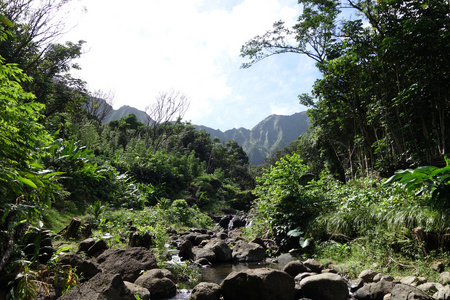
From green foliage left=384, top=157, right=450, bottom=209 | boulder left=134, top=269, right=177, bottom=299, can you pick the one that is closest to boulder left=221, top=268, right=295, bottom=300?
boulder left=134, top=269, right=177, bottom=299

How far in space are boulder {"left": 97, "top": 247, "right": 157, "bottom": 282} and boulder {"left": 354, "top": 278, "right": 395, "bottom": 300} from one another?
10.5 ft

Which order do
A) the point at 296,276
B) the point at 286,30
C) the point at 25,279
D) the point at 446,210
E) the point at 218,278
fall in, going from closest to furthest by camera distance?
the point at 25,279
the point at 446,210
the point at 296,276
the point at 218,278
the point at 286,30

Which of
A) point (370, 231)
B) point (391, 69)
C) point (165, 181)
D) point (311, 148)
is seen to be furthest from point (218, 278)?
point (311, 148)

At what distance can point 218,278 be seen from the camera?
202 inches

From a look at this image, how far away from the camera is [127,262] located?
14.4 ft

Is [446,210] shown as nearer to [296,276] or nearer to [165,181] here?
[296,276]

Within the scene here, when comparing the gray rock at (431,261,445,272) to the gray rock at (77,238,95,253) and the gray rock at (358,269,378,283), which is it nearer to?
the gray rock at (358,269,378,283)

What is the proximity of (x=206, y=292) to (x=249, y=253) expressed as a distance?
3136 mm

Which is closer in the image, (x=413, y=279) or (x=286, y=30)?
(x=413, y=279)

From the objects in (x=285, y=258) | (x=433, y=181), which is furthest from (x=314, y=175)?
(x=433, y=181)

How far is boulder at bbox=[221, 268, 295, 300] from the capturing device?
370cm

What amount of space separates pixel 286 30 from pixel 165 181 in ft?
38.5

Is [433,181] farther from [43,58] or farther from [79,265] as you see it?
[43,58]

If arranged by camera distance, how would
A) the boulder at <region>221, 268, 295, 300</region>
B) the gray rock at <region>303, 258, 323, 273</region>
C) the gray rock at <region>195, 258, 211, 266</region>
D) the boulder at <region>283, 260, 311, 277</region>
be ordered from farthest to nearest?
the gray rock at <region>195, 258, 211, 266</region> → the gray rock at <region>303, 258, 323, 273</region> → the boulder at <region>283, 260, 311, 277</region> → the boulder at <region>221, 268, 295, 300</region>
